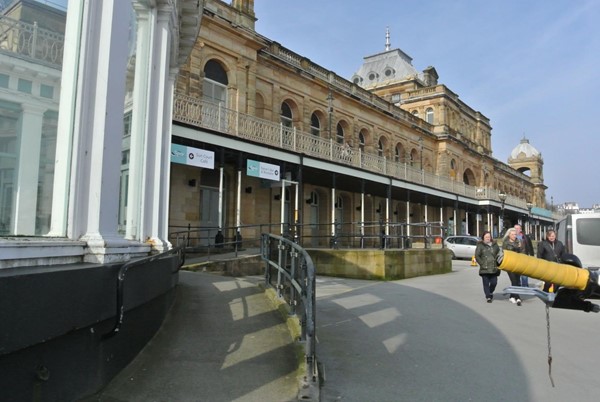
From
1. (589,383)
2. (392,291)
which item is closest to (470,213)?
(392,291)

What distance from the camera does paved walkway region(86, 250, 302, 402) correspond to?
3.58 metres

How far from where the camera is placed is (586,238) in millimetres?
10492

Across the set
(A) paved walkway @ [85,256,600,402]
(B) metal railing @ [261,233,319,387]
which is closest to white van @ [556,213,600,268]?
(A) paved walkway @ [85,256,600,402]

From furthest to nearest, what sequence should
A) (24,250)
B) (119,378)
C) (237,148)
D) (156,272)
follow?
(237,148) → (156,272) → (119,378) → (24,250)

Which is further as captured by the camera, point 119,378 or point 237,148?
point 237,148

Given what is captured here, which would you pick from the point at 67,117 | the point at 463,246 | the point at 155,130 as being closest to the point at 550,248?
the point at 155,130

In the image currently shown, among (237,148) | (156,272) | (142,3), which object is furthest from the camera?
(237,148)

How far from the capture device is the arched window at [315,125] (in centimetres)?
2439

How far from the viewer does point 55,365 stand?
2.88m

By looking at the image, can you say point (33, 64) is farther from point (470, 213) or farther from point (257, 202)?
point (470, 213)

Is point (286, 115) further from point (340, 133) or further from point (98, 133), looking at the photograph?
point (98, 133)

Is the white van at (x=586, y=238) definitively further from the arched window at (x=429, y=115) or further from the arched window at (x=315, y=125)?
the arched window at (x=429, y=115)

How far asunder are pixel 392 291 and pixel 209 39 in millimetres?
12262

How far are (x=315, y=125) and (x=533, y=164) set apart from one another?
61677 mm
